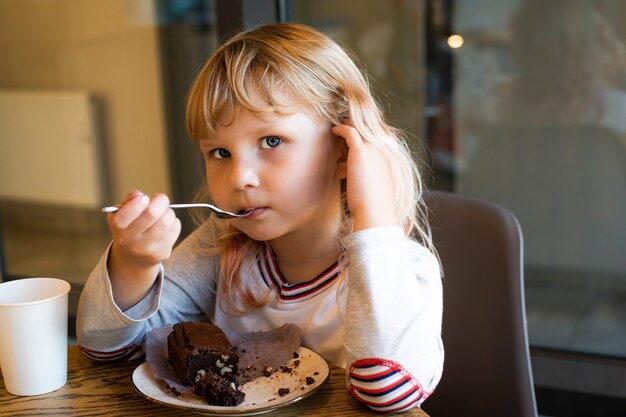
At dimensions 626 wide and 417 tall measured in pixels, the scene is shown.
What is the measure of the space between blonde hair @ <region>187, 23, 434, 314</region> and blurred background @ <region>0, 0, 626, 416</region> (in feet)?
2.62

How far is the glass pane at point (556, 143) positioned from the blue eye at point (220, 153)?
1.11 meters

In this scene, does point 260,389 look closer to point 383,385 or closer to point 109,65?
point 383,385

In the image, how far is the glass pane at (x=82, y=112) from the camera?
258 centimetres

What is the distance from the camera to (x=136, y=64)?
2.62 m

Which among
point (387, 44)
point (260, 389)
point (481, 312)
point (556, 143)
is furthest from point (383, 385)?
point (387, 44)

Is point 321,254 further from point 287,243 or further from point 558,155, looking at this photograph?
point 558,155

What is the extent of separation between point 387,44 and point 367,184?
1176 mm

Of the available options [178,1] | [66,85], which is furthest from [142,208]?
[66,85]

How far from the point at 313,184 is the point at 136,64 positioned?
64.2 inches

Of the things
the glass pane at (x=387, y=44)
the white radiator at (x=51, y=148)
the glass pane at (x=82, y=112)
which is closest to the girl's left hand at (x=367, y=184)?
the glass pane at (x=387, y=44)

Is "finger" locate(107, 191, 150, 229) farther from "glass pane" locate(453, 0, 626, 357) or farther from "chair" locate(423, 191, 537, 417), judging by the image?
"glass pane" locate(453, 0, 626, 357)

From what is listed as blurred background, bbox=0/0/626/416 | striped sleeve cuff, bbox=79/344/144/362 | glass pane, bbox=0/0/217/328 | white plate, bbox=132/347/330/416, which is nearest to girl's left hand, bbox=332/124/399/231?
white plate, bbox=132/347/330/416

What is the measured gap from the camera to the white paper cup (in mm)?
969

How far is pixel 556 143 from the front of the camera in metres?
1.99
